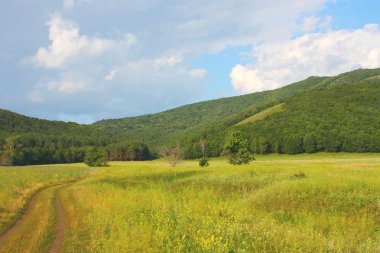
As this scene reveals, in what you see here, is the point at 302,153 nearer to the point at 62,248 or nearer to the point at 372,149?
the point at 372,149

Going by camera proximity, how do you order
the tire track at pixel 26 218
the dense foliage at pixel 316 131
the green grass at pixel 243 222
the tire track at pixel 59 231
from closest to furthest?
the green grass at pixel 243 222 < the tire track at pixel 59 231 < the tire track at pixel 26 218 < the dense foliage at pixel 316 131

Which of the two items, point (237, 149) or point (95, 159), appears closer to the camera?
point (237, 149)

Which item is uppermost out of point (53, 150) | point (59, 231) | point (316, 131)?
point (53, 150)

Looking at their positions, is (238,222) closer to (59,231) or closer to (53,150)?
(59,231)

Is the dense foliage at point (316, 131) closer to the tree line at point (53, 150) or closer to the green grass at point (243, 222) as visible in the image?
the tree line at point (53, 150)

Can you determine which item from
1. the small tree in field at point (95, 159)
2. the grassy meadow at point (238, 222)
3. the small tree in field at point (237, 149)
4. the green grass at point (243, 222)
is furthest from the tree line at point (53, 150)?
the green grass at point (243, 222)

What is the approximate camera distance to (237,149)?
78.2 meters

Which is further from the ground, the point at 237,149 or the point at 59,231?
the point at 237,149

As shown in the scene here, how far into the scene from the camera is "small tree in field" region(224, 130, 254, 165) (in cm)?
7662

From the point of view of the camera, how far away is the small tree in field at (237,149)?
76.6 meters

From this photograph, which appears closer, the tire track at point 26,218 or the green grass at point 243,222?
the green grass at point 243,222

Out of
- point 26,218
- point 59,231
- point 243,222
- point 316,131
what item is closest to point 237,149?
point 26,218

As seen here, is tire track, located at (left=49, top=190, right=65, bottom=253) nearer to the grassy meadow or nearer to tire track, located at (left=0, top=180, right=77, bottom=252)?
tire track, located at (left=0, top=180, right=77, bottom=252)

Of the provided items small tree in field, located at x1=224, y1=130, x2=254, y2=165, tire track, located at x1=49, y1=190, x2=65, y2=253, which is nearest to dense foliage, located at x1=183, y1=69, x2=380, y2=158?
small tree in field, located at x1=224, y1=130, x2=254, y2=165
